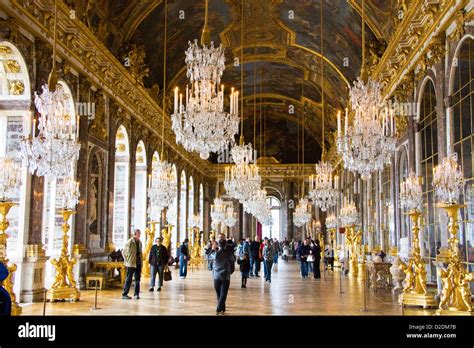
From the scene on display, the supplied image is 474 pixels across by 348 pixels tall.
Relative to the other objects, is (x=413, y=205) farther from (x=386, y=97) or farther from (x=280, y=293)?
(x=386, y=97)

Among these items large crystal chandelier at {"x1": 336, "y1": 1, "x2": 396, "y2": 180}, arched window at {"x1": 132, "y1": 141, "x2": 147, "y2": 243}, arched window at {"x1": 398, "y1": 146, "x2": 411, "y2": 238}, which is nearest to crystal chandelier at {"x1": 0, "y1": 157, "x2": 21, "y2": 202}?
large crystal chandelier at {"x1": 336, "y1": 1, "x2": 396, "y2": 180}

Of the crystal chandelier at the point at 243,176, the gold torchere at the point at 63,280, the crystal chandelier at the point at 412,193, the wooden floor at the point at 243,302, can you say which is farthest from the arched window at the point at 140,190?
the crystal chandelier at the point at 412,193

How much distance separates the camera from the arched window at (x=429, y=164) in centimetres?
1201

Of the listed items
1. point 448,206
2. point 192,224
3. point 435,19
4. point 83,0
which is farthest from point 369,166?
point 192,224

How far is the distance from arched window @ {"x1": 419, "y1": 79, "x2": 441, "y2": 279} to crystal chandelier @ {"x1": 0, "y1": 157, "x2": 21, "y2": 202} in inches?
348

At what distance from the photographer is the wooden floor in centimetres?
937

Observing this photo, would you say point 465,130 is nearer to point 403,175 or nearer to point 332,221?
point 403,175

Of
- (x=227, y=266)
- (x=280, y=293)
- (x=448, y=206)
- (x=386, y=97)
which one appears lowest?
(x=280, y=293)

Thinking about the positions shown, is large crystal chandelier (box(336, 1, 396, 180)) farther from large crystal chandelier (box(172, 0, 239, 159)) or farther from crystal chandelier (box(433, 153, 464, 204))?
large crystal chandelier (box(172, 0, 239, 159))

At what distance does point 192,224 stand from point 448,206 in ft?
68.2

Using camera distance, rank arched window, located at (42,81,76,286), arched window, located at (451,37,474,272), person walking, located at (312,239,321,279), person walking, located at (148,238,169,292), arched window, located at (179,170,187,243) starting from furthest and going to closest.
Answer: arched window, located at (179,170,187,243) → person walking, located at (312,239,321,279) → arched window, located at (42,81,76,286) → person walking, located at (148,238,169,292) → arched window, located at (451,37,474,272)

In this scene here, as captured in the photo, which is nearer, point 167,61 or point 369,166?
point 369,166

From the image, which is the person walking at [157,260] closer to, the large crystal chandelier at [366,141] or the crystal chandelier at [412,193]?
the crystal chandelier at [412,193]

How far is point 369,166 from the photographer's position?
828 cm
